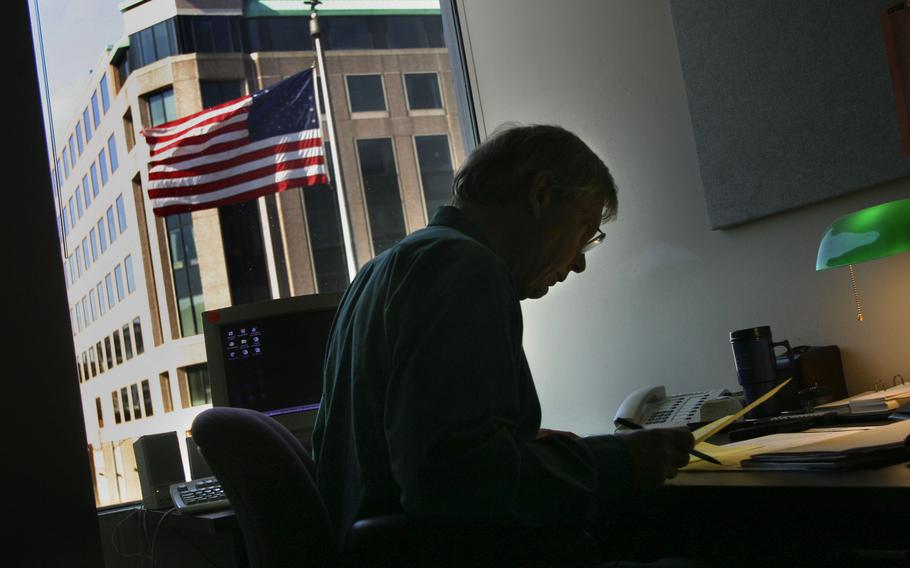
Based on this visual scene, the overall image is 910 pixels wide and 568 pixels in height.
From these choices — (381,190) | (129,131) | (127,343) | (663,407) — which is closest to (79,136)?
(129,131)

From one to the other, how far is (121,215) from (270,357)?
4.12ft

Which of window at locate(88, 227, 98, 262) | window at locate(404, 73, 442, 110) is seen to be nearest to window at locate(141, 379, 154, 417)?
window at locate(88, 227, 98, 262)

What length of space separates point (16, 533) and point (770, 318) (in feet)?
6.01

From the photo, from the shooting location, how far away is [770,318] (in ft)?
7.82

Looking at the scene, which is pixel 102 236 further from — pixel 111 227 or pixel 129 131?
pixel 129 131

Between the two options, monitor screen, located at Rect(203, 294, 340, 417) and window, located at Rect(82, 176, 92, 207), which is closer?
monitor screen, located at Rect(203, 294, 340, 417)

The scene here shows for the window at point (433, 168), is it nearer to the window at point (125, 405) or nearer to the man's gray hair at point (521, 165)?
the window at point (125, 405)

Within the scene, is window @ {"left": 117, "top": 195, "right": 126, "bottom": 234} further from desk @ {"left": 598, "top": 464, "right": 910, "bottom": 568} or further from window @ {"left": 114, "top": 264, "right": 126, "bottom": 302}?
desk @ {"left": 598, "top": 464, "right": 910, "bottom": 568}

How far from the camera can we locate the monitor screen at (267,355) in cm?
283

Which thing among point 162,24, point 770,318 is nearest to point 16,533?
point 770,318

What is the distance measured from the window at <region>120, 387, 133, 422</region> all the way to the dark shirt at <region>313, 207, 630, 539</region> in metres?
2.44

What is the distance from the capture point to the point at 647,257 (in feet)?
9.19

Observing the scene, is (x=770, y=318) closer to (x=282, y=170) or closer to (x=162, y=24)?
(x=282, y=170)

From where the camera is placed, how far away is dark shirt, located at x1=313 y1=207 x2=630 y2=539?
40.8 inches
